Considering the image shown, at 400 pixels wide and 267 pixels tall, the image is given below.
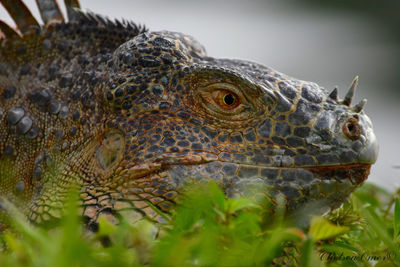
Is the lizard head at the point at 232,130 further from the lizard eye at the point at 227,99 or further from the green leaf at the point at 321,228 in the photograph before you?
the green leaf at the point at 321,228

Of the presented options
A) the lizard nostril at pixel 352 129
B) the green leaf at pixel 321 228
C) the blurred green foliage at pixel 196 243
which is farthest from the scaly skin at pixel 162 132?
the green leaf at pixel 321 228

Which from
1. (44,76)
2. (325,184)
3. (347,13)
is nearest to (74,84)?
(44,76)

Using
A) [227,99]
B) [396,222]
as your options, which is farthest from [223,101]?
[396,222]

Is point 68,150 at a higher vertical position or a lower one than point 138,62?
lower

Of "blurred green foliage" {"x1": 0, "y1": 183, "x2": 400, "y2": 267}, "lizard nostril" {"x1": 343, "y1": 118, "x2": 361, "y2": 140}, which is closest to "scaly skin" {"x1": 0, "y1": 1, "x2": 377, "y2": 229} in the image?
"lizard nostril" {"x1": 343, "y1": 118, "x2": 361, "y2": 140}

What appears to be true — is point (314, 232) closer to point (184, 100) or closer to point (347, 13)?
point (184, 100)

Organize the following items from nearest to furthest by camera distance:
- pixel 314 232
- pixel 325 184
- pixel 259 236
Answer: pixel 314 232 → pixel 259 236 → pixel 325 184

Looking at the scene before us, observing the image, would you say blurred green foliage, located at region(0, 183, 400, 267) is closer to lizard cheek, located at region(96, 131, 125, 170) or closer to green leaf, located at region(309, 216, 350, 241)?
green leaf, located at region(309, 216, 350, 241)

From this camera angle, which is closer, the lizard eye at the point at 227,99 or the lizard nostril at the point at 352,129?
the lizard nostril at the point at 352,129
